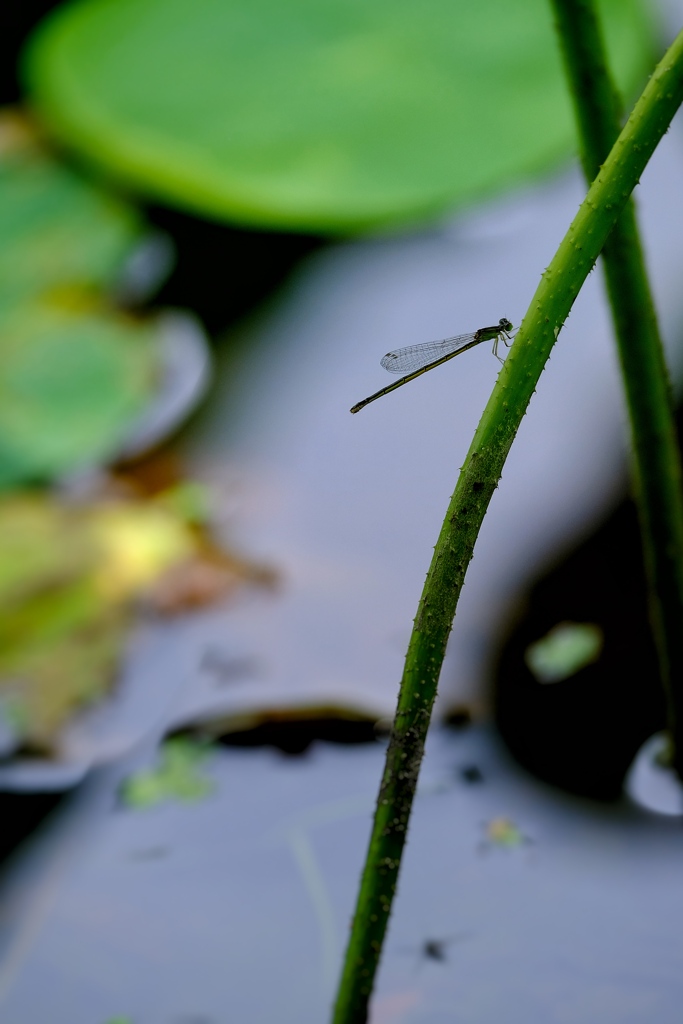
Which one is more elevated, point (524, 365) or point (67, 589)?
point (524, 365)

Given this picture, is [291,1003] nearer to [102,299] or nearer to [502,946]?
[502,946]

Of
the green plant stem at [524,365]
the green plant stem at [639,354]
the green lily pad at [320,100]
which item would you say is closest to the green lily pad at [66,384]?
the green lily pad at [320,100]

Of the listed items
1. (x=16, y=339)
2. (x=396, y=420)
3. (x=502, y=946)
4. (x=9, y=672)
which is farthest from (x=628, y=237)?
(x=16, y=339)

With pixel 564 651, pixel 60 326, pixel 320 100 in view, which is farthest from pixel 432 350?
pixel 320 100

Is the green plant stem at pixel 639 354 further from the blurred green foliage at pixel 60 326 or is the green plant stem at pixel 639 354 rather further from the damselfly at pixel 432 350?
the blurred green foliage at pixel 60 326

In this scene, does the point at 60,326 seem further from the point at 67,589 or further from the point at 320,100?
the point at 320,100

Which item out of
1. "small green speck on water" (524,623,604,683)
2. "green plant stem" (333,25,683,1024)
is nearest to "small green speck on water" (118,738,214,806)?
"small green speck on water" (524,623,604,683)

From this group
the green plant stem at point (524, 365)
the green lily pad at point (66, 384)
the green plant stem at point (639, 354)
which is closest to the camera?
the green plant stem at point (524, 365)
